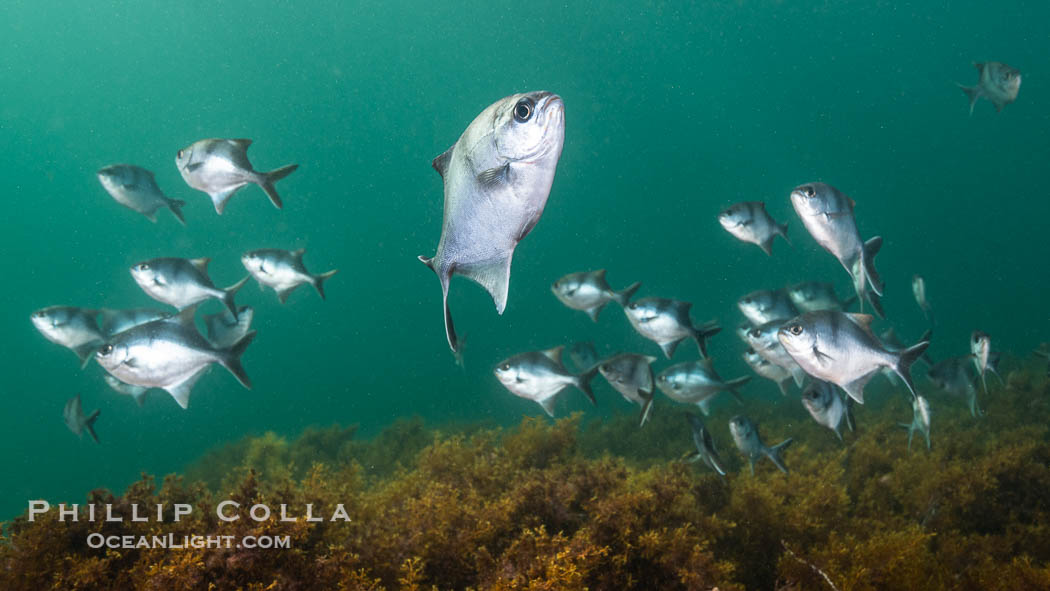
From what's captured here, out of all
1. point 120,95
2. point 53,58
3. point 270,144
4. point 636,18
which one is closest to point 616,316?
point 636,18

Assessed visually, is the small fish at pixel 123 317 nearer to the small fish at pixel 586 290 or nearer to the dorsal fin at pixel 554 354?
the dorsal fin at pixel 554 354

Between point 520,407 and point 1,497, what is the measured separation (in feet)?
139

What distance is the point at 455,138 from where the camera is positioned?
72250 mm

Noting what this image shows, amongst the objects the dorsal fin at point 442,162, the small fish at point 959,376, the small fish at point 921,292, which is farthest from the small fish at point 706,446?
the small fish at point 921,292

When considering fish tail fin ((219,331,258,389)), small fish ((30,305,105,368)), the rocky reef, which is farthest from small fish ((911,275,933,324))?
small fish ((30,305,105,368))

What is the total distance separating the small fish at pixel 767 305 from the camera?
564cm

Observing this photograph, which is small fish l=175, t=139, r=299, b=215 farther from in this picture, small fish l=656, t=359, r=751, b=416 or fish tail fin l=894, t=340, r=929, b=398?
fish tail fin l=894, t=340, r=929, b=398

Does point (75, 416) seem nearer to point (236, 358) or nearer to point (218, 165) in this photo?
point (236, 358)

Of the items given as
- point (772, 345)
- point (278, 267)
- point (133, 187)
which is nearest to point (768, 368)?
point (772, 345)

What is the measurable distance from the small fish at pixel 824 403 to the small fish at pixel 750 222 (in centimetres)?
167

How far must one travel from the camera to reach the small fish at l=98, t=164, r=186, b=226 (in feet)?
19.3

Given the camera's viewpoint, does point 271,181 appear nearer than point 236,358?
No

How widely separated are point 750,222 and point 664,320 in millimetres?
1434

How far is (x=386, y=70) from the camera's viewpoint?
247 ft
